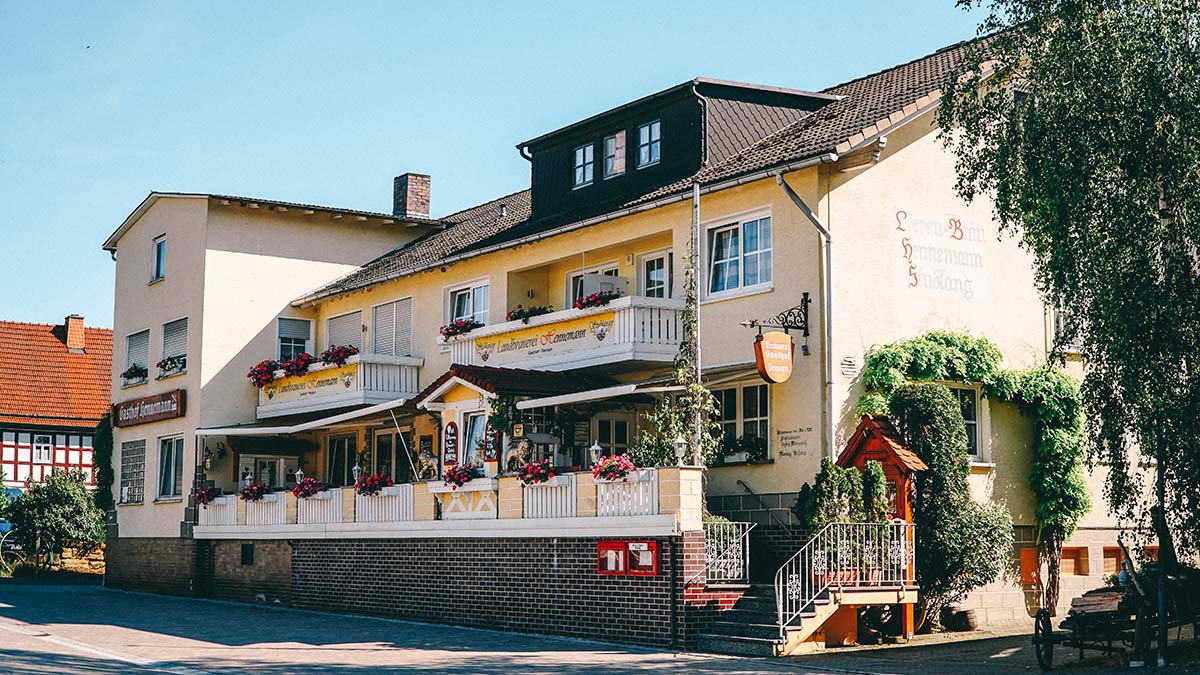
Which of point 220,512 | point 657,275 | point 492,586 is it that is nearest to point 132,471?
point 220,512

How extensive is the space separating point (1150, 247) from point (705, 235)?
27.0ft

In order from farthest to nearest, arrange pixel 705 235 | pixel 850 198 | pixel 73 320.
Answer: pixel 73 320
pixel 705 235
pixel 850 198

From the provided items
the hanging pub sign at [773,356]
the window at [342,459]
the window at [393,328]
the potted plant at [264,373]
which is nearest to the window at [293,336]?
the potted plant at [264,373]

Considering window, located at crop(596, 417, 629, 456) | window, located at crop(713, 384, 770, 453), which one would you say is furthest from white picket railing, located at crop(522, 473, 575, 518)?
window, located at crop(596, 417, 629, 456)

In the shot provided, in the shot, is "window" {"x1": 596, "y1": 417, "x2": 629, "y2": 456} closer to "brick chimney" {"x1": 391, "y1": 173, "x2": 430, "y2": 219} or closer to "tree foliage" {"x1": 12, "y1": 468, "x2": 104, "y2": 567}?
"brick chimney" {"x1": 391, "y1": 173, "x2": 430, "y2": 219}

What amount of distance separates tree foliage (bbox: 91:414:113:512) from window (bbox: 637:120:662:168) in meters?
17.5

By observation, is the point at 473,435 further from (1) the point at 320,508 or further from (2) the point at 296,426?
(2) the point at 296,426

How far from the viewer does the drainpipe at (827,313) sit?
21.2 meters

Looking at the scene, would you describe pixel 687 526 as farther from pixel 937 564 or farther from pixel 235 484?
pixel 235 484

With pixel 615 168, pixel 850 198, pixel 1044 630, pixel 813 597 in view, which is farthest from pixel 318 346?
pixel 1044 630

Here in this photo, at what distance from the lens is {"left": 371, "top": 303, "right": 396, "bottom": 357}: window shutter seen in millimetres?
31375

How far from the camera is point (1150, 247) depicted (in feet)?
54.9

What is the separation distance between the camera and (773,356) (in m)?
21.1

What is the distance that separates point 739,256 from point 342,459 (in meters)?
13.2
